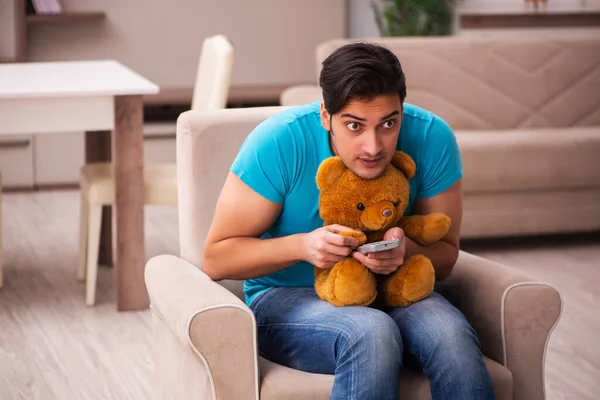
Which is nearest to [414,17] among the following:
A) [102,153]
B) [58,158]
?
[58,158]

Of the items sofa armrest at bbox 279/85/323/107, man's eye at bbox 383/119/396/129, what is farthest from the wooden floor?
man's eye at bbox 383/119/396/129

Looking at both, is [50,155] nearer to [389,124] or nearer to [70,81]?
[70,81]

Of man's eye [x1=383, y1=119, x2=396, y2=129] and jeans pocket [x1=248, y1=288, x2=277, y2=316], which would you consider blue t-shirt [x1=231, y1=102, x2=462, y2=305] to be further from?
man's eye [x1=383, y1=119, x2=396, y2=129]

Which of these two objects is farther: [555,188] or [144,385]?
[555,188]

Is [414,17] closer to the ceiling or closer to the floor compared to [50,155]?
closer to the ceiling

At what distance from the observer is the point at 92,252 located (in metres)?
3.34

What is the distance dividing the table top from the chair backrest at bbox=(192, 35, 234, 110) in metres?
0.25

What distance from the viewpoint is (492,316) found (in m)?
1.83

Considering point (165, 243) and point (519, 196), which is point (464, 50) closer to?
point (519, 196)

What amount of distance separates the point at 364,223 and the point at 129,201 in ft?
5.42

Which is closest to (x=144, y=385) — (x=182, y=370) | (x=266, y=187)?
(x=182, y=370)

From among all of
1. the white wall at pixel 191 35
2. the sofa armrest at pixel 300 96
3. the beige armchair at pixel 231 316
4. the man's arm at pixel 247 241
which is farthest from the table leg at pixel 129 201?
the white wall at pixel 191 35

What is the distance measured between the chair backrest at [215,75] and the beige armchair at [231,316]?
132cm

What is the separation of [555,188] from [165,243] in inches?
66.0
